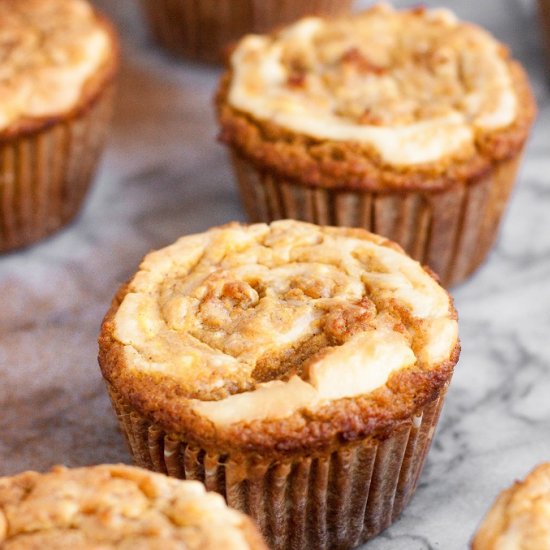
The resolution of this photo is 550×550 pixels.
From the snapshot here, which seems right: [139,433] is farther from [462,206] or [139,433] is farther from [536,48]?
[536,48]

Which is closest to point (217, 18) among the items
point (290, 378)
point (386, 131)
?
point (386, 131)

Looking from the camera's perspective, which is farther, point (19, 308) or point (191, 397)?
point (19, 308)

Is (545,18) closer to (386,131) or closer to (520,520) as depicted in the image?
(386,131)

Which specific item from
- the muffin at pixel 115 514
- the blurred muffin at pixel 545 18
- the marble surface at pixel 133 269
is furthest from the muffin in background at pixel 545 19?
the muffin at pixel 115 514

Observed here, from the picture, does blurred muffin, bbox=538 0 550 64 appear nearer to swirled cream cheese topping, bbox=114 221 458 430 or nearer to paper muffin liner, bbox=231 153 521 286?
paper muffin liner, bbox=231 153 521 286

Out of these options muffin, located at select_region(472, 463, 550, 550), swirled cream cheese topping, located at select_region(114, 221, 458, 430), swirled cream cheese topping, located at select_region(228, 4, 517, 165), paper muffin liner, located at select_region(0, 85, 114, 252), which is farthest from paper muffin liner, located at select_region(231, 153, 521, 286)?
muffin, located at select_region(472, 463, 550, 550)

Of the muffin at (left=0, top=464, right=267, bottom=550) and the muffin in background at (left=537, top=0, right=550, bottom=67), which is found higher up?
the muffin at (left=0, top=464, right=267, bottom=550)

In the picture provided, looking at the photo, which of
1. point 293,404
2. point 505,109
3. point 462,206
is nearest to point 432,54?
point 505,109
